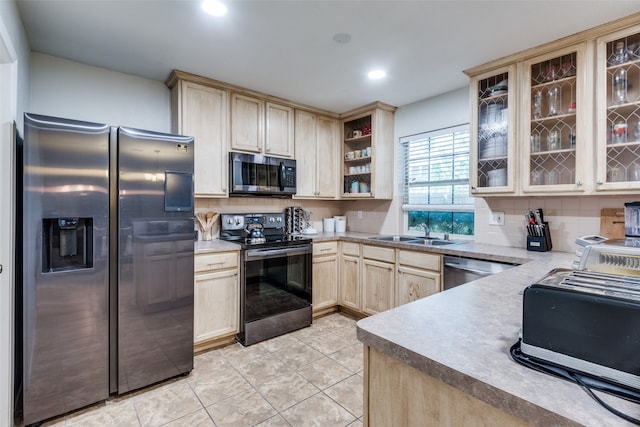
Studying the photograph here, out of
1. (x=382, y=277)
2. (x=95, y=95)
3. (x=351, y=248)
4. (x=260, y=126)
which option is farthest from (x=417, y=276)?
(x=95, y=95)

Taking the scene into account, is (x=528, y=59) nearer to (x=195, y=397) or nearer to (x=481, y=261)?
(x=481, y=261)

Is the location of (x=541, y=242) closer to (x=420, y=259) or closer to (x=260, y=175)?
(x=420, y=259)

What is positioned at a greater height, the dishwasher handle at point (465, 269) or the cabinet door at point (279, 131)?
the cabinet door at point (279, 131)

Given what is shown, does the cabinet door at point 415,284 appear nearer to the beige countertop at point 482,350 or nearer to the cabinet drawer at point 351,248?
the cabinet drawer at point 351,248

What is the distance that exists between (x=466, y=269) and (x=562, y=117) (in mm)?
1258

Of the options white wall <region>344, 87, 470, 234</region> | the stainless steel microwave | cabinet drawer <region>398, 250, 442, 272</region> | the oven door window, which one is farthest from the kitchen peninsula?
white wall <region>344, 87, 470, 234</region>

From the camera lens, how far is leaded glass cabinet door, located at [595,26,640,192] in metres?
1.93

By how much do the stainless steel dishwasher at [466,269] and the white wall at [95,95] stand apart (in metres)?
2.77

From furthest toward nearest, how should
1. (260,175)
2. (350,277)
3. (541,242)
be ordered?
(350,277)
(260,175)
(541,242)

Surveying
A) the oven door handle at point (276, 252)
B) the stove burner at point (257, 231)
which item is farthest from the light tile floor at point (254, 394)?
the stove burner at point (257, 231)

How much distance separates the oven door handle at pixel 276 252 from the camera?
8.86ft

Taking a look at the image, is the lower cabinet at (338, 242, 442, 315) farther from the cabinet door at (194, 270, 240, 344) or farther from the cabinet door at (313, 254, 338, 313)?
the cabinet door at (194, 270, 240, 344)

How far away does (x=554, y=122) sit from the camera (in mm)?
2252

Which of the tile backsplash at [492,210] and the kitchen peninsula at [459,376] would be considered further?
the tile backsplash at [492,210]
